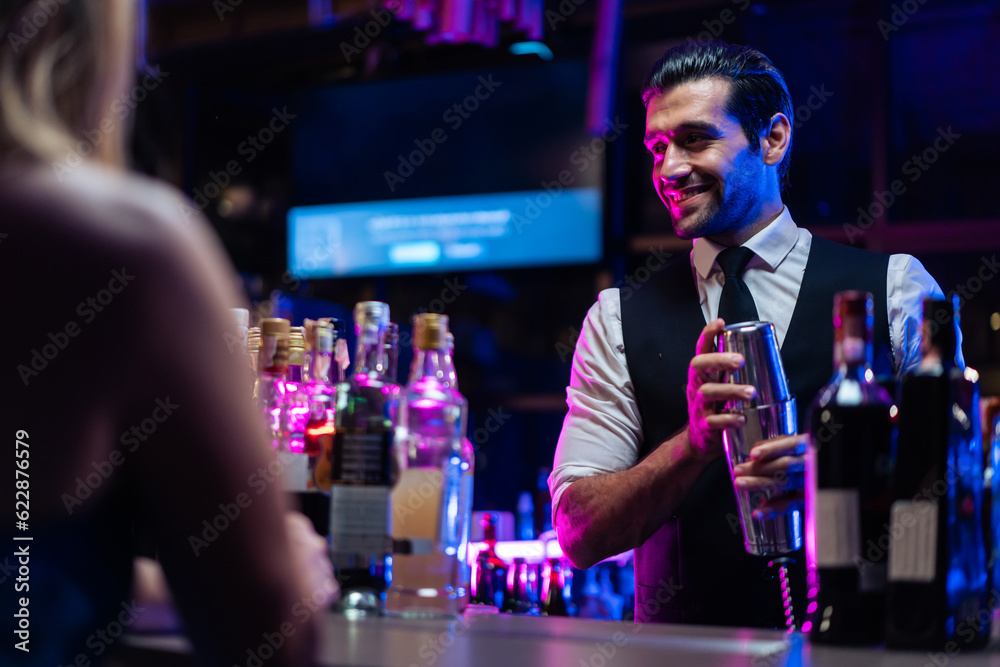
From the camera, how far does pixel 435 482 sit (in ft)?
3.45

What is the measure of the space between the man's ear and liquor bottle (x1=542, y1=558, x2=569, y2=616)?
925 millimetres

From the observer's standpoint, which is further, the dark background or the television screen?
the television screen

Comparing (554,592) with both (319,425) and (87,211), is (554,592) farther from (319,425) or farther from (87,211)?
(87,211)

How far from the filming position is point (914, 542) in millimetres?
876

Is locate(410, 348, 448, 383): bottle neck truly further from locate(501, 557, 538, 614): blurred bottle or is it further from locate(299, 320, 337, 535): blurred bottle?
locate(501, 557, 538, 614): blurred bottle

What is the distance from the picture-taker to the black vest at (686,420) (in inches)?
64.9

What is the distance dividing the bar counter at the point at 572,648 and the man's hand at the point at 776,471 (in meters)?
0.19

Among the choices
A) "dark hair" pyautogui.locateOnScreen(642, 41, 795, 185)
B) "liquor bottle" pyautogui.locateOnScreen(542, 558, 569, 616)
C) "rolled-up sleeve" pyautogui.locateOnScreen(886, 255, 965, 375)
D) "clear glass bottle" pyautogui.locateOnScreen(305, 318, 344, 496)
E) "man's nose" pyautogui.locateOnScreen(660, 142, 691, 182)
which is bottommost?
"liquor bottle" pyautogui.locateOnScreen(542, 558, 569, 616)

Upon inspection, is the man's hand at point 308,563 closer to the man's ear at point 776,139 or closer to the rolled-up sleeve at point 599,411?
the rolled-up sleeve at point 599,411

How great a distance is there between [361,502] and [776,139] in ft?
3.90

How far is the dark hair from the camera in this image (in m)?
1.80

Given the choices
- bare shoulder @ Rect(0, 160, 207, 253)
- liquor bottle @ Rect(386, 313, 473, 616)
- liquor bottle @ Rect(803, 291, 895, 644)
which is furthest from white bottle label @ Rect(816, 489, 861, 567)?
bare shoulder @ Rect(0, 160, 207, 253)

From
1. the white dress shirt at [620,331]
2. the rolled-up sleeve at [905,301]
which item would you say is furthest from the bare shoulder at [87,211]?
the rolled-up sleeve at [905,301]

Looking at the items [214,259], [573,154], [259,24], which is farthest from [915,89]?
[214,259]
